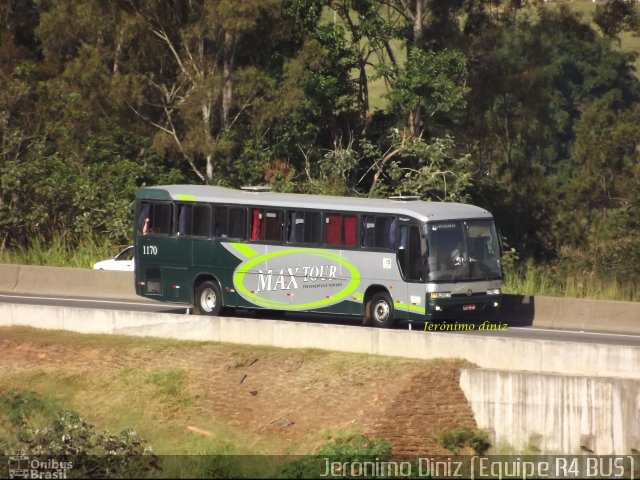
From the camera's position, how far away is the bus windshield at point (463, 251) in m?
25.5

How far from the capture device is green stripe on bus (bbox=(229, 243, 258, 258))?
28297mm

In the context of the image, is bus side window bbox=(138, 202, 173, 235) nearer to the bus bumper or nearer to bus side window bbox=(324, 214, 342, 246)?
bus side window bbox=(324, 214, 342, 246)

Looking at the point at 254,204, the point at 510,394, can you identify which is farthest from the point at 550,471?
the point at 254,204

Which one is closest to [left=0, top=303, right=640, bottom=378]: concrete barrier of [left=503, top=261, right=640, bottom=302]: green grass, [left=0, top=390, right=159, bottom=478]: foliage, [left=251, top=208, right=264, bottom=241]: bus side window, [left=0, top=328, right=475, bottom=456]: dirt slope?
[left=0, top=328, right=475, bottom=456]: dirt slope

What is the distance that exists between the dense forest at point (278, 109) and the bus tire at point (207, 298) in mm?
9542

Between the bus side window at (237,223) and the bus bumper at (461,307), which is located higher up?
the bus side window at (237,223)

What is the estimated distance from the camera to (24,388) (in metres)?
26.2

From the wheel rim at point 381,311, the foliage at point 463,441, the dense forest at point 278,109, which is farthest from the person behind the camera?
the dense forest at point 278,109

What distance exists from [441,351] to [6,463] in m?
7.77

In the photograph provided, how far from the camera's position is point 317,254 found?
2734cm

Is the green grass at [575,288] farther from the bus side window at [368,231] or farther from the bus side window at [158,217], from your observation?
the bus side window at [158,217]

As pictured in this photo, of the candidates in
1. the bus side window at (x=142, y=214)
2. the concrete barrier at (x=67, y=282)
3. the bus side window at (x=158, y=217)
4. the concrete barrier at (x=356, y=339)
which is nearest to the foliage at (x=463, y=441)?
the concrete barrier at (x=356, y=339)

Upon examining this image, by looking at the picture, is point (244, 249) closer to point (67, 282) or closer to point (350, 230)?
point (350, 230)

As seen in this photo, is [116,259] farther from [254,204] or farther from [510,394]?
[510,394]
